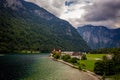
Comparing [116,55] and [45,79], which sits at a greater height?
[116,55]

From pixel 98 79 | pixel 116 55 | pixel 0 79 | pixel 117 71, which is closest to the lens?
pixel 0 79

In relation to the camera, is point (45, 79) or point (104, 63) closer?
point (45, 79)

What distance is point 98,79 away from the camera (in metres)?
86.0

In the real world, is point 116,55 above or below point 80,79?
above

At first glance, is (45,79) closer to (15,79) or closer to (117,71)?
(15,79)

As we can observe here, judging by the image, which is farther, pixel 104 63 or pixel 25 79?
pixel 104 63

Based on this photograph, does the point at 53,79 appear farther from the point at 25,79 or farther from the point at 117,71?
the point at 117,71

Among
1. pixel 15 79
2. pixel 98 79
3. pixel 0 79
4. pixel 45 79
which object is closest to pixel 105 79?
pixel 98 79

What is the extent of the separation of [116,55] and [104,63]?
10597mm

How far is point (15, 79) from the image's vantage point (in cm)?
8088

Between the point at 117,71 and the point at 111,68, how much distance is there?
9.92 feet

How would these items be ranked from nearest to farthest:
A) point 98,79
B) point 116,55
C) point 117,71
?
point 98,79 → point 117,71 → point 116,55

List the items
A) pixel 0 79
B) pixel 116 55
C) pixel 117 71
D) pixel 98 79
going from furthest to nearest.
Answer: pixel 116 55 < pixel 117 71 < pixel 98 79 < pixel 0 79

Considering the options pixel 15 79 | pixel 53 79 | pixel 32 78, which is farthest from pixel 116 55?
pixel 15 79
